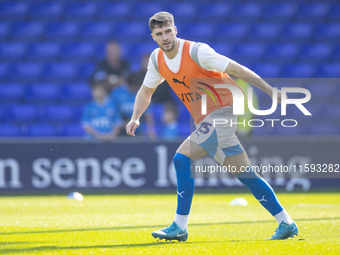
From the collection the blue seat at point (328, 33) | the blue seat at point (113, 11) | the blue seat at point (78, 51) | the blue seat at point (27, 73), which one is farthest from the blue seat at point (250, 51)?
the blue seat at point (27, 73)

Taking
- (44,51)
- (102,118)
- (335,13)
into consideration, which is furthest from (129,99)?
(335,13)

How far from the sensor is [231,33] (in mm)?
14812

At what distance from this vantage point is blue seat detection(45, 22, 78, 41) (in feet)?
47.0

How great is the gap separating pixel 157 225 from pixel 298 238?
150cm

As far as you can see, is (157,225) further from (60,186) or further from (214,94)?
(60,186)

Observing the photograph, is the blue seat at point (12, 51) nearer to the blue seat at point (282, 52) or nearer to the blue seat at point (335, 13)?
the blue seat at point (282, 52)

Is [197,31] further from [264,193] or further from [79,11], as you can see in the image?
[264,193]

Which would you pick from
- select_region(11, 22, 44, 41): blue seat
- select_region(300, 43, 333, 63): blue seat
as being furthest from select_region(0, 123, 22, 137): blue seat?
select_region(300, 43, 333, 63): blue seat

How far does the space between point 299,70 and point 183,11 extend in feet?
9.61

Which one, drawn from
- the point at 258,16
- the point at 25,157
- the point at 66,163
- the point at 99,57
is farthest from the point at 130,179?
the point at 258,16

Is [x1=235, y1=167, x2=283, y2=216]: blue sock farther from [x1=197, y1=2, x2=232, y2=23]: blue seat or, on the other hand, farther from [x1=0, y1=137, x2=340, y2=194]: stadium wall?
[x1=197, y1=2, x2=232, y2=23]: blue seat

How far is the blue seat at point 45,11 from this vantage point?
14.6 meters

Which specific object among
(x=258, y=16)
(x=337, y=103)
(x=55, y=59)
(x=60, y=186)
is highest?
(x=258, y=16)

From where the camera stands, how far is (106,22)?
14.7m
